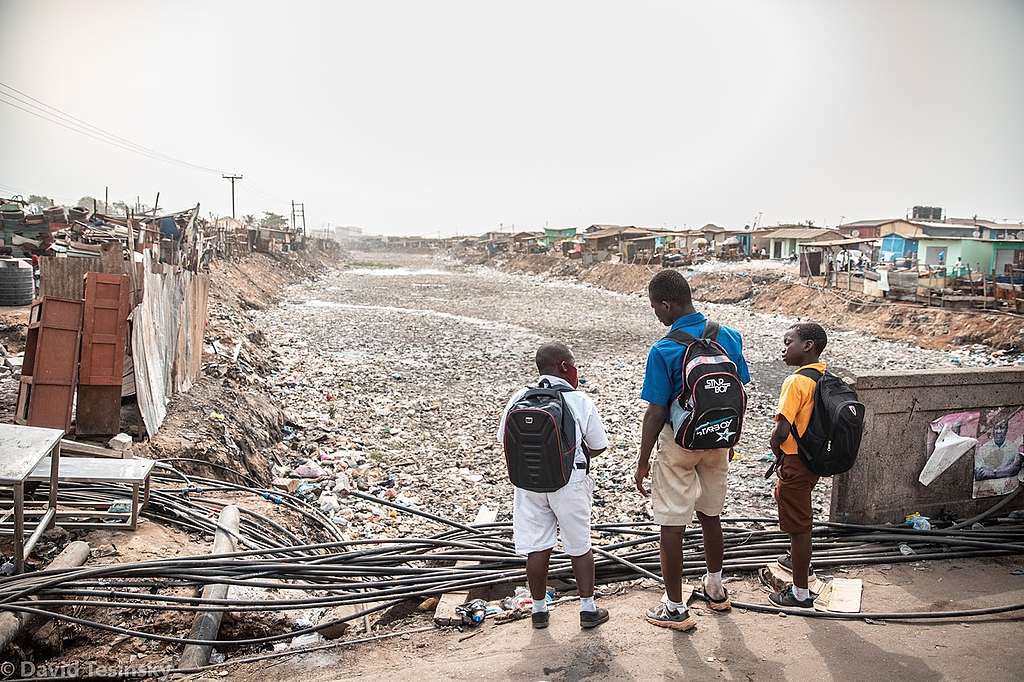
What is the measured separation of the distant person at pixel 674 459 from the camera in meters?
3.09

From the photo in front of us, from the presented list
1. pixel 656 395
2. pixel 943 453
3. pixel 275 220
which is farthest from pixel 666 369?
pixel 275 220

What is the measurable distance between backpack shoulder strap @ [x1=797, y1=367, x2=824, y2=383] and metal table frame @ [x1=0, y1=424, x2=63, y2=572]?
3.87 meters

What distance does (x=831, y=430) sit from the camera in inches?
124

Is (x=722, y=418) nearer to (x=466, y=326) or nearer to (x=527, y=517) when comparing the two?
(x=527, y=517)

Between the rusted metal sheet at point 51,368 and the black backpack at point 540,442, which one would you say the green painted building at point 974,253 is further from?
the rusted metal sheet at point 51,368

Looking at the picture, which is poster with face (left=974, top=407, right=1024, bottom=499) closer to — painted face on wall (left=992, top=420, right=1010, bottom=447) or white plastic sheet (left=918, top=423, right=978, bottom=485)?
painted face on wall (left=992, top=420, right=1010, bottom=447)

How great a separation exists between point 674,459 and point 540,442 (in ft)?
2.11

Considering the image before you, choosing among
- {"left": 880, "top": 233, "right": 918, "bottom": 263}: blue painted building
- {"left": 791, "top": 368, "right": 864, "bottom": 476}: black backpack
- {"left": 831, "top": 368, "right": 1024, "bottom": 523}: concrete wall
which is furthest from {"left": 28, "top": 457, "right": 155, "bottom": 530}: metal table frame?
{"left": 880, "top": 233, "right": 918, "bottom": 263}: blue painted building

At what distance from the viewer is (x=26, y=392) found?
5.58 m

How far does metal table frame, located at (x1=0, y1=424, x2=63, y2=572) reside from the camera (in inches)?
133

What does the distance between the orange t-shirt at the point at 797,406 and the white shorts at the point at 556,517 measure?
0.99 m

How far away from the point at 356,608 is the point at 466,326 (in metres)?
15.4

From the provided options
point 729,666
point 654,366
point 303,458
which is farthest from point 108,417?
point 729,666

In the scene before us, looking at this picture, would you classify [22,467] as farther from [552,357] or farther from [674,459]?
[674,459]
